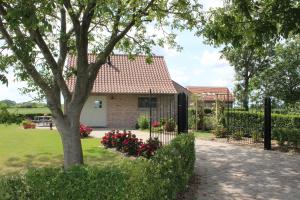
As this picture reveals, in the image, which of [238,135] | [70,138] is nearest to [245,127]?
[238,135]

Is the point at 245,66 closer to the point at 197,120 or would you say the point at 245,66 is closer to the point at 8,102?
the point at 197,120

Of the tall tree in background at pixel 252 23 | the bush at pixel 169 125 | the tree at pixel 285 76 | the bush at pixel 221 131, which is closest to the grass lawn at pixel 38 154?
the tall tree in background at pixel 252 23

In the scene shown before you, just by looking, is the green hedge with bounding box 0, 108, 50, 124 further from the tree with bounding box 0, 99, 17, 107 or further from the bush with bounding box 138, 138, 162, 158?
the bush with bounding box 138, 138, 162, 158

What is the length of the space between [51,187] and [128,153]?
966cm

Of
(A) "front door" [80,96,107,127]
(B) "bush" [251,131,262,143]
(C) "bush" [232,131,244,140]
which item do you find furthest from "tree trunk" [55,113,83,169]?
(A) "front door" [80,96,107,127]

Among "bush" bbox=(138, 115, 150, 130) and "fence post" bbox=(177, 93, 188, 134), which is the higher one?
"fence post" bbox=(177, 93, 188, 134)

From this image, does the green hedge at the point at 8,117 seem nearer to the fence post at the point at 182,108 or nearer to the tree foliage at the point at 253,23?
the fence post at the point at 182,108

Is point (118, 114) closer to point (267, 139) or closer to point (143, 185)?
point (267, 139)

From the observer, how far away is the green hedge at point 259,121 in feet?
65.8

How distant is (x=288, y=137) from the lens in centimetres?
1705

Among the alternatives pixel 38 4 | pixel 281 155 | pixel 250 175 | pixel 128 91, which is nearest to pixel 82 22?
pixel 38 4

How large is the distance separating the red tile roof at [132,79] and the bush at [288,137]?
15.4 metres

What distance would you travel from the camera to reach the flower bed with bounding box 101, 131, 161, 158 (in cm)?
1410

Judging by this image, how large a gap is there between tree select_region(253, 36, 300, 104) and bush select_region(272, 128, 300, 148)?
15549 millimetres
